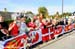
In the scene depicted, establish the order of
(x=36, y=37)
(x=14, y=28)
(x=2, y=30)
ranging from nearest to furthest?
(x=2, y=30) < (x=14, y=28) < (x=36, y=37)

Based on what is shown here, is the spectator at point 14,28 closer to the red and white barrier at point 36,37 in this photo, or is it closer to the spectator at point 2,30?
the red and white barrier at point 36,37

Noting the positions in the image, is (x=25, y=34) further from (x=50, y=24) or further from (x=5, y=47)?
(x=50, y=24)

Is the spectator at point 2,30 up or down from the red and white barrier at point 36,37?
up

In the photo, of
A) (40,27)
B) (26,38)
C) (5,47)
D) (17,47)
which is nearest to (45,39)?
(40,27)

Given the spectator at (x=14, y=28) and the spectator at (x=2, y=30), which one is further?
the spectator at (x=14, y=28)

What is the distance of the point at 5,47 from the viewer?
31.8 feet

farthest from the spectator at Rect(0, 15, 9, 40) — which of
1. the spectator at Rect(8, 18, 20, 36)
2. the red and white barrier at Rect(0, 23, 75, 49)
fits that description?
the spectator at Rect(8, 18, 20, 36)

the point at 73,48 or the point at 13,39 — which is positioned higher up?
the point at 13,39

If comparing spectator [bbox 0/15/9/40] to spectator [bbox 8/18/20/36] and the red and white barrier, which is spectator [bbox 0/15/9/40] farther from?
spectator [bbox 8/18/20/36]

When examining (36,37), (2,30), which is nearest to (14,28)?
(2,30)

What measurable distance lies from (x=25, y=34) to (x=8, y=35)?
1.49 m

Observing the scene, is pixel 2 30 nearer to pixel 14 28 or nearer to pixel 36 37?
pixel 14 28

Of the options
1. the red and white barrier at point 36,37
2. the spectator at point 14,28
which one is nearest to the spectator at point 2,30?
the red and white barrier at point 36,37

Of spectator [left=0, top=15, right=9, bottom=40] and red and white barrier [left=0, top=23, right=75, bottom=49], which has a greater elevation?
spectator [left=0, top=15, right=9, bottom=40]
